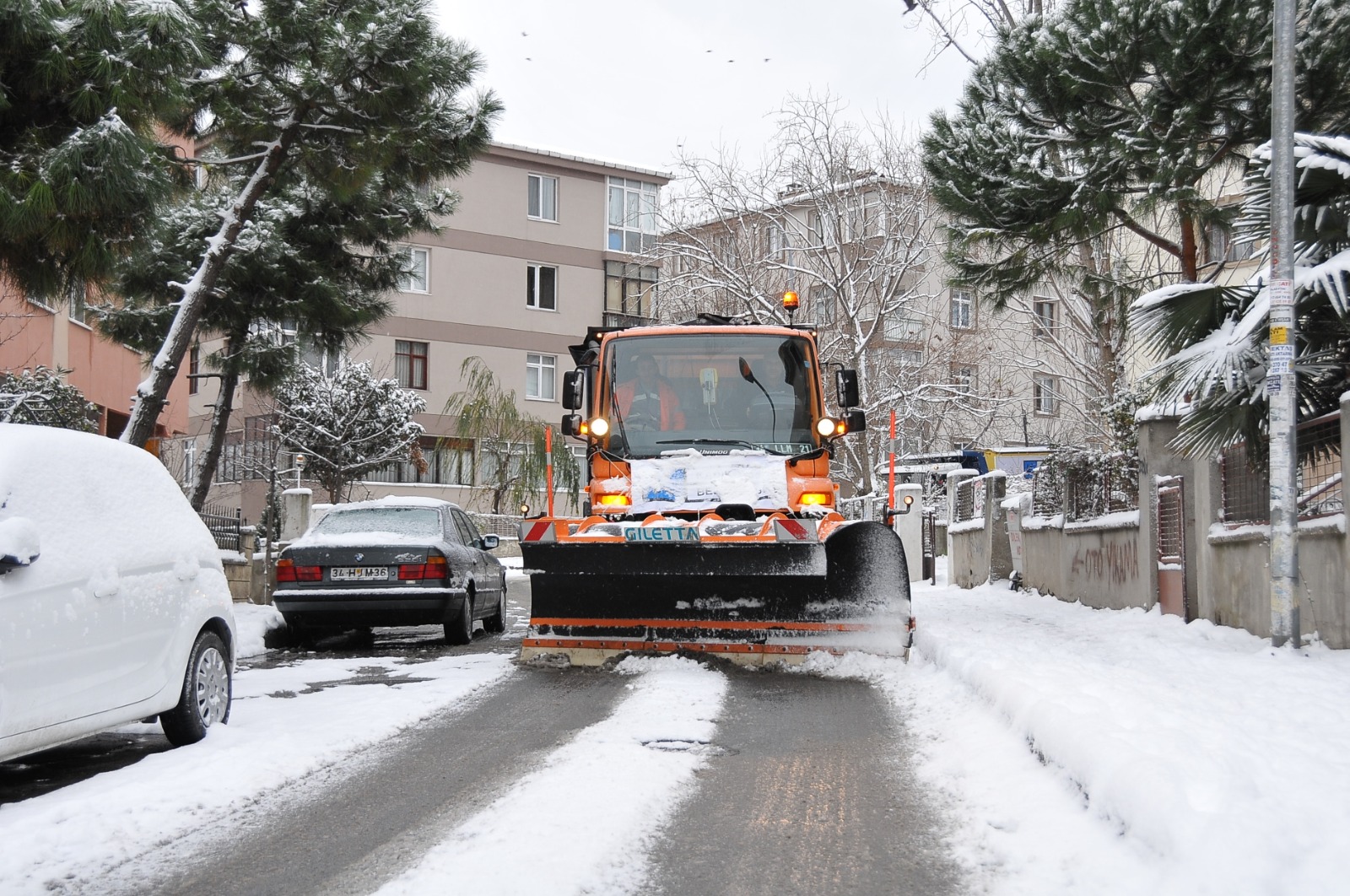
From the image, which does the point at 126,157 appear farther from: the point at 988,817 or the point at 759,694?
the point at 988,817

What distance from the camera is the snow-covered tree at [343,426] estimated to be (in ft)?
120

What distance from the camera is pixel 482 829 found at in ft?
17.9

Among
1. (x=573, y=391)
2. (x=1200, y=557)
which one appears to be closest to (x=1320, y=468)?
(x=1200, y=557)

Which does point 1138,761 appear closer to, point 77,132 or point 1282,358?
point 1282,358

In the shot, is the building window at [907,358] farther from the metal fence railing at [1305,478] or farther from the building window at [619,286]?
the metal fence railing at [1305,478]

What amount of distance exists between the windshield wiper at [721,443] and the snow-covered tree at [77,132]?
4.81m

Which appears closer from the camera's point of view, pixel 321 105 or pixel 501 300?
pixel 321 105

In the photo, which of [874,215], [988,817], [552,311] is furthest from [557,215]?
[988,817]

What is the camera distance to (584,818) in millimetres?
5602

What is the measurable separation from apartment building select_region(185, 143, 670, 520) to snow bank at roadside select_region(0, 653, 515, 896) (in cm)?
3312

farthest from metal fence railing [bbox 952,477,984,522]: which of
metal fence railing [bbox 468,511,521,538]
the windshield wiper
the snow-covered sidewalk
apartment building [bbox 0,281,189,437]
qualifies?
metal fence railing [bbox 468,511,521,538]

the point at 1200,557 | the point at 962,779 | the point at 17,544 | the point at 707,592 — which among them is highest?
the point at 17,544

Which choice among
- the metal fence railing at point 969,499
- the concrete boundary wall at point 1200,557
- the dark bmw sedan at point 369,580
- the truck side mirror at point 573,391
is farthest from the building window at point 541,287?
the truck side mirror at point 573,391

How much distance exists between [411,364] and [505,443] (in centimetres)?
791
